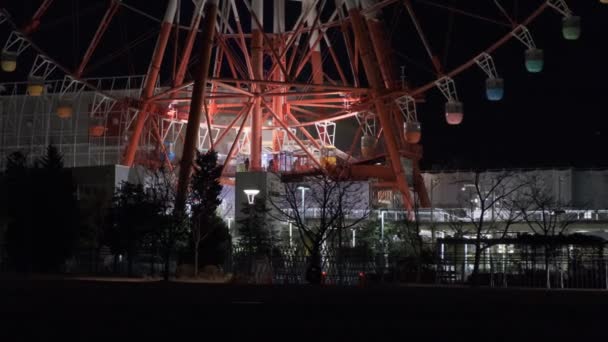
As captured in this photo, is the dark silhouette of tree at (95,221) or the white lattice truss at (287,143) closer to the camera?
the dark silhouette of tree at (95,221)

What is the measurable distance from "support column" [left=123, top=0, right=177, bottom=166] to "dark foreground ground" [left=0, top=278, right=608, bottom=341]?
35339mm

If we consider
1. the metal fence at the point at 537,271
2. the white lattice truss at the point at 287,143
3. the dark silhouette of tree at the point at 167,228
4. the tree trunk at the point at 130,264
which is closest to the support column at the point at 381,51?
the white lattice truss at the point at 287,143

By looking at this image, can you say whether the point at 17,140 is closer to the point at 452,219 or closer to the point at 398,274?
the point at 452,219

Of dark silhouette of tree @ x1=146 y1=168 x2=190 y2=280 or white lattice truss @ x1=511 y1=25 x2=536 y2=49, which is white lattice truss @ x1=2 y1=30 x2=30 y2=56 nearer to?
dark silhouette of tree @ x1=146 y1=168 x2=190 y2=280

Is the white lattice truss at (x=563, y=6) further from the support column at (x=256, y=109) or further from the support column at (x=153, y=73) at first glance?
the support column at (x=153, y=73)

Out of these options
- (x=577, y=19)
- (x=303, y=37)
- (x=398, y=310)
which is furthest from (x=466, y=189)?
(x=398, y=310)

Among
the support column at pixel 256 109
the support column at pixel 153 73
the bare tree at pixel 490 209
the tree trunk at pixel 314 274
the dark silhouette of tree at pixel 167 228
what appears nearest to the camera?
the tree trunk at pixel 314 274

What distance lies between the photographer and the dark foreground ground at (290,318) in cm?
1194

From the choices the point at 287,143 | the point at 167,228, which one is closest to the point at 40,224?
the point at 167,228

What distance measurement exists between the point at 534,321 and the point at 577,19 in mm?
30492

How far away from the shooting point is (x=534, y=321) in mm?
14844

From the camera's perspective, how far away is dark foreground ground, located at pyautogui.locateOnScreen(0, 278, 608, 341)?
11.9 m

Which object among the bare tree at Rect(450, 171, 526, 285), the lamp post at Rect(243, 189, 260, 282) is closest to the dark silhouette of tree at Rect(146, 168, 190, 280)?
the lamp post at Rect(243, 189, 260, 282)

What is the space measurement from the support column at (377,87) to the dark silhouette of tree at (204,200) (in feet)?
39.6
